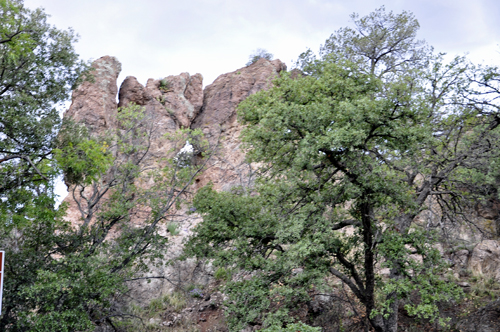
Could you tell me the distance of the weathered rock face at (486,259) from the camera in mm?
14859

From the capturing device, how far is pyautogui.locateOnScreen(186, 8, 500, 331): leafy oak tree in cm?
853

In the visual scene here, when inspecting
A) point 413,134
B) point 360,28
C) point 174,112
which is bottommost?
point 413,134

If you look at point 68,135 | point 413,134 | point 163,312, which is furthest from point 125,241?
point 413,134

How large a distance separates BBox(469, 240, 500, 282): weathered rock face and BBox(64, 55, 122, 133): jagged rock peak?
17.7m

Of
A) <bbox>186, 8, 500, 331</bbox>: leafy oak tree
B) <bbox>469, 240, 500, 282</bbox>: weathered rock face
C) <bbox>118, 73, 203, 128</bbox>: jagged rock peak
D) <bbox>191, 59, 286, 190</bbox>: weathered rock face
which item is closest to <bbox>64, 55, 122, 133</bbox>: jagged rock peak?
<bbox>118, 73, 203, 128</bbox>: jagged rock peak

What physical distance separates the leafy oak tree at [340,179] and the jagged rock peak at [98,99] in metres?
12.7

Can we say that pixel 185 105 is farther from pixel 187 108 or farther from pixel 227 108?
pixel 227 108

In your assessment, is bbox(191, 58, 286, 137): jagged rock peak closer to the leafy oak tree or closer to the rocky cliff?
the rocky cliff

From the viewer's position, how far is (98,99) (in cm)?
2264

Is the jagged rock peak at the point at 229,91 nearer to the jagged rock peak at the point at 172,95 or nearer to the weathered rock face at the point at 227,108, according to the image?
the weathered rock face at the point at 227,108

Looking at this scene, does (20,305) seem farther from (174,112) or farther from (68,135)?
(174,112)

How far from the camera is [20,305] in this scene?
33.8ft

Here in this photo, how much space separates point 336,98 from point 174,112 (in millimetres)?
16674

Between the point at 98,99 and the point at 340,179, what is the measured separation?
55.8ft
